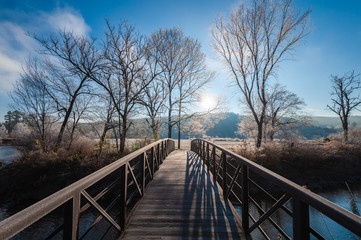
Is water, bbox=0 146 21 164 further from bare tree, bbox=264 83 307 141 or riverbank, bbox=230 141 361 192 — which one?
bare tree, bbox=264 83 307 141

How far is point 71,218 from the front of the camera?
1419 mm

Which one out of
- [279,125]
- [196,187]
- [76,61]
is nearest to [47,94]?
[76,61]

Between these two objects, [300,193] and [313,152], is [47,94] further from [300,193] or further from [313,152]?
[313,152]

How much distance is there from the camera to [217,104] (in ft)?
57.6

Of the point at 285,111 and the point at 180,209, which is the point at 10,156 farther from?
the point at 285,111

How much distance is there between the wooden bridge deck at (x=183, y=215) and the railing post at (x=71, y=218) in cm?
104

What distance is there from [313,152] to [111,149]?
596 inches

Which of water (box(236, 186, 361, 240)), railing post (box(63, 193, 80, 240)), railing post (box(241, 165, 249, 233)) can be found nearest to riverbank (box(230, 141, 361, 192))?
water (box(236, 186, 361, 240))

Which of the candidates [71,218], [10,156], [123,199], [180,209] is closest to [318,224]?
[180,209]

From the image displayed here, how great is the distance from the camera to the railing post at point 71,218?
1.40 meters

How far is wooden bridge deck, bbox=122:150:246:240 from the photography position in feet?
7.51

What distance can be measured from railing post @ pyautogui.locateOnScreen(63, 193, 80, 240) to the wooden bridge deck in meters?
1.04

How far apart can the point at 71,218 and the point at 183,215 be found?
191 centimetres

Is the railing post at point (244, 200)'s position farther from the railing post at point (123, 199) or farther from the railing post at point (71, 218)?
the railing post at point (71, 218)
